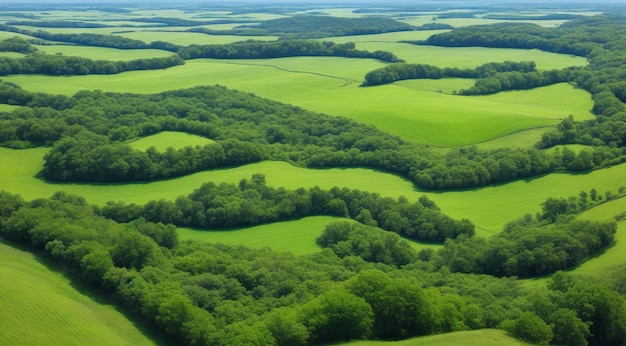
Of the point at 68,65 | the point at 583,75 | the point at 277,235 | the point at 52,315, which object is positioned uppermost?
the point at 52,315

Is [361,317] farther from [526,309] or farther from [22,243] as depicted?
[22,243]

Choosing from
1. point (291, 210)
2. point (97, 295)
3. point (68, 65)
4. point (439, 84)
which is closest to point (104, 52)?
point (68, 65)

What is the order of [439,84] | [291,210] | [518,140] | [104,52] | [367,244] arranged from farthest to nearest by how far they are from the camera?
[104,52] → [439,84] → [518,140] → [291,210] → [367,244]

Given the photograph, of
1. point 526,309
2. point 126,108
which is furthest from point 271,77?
point 526,309

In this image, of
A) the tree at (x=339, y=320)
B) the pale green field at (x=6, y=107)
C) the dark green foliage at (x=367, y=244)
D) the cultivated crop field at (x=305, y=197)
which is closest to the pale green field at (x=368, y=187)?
the cultivated crop field at (x=305, y=197)

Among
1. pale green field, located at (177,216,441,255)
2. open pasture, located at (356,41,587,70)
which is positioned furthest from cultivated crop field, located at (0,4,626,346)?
open pasture, located at (356,41,587,70)

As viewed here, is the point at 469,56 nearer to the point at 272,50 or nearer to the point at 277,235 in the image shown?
the point at 272,50

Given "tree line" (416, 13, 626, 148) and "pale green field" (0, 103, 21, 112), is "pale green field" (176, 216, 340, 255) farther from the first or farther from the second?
"pale green field" (0, 103, 21, 112)

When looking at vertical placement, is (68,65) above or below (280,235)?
above
